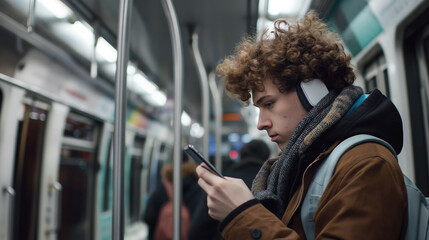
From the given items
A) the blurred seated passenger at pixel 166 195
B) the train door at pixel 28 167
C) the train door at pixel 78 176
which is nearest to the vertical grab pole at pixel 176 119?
the blurred seated passenger at pixel 166 195

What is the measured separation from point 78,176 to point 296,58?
538 cm

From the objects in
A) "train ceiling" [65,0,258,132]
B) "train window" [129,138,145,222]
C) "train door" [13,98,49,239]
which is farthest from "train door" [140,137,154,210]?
"train door" [13,98,49,239]

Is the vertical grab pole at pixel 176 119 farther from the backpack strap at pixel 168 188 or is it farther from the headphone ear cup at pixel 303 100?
the backpack strap at pixel 168 188

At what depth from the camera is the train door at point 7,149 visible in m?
3.46

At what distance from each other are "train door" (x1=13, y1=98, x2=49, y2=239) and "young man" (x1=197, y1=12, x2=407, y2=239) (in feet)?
10.5

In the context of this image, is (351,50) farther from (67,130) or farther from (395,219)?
(67,130)

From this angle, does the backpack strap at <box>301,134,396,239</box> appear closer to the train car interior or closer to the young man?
the young man

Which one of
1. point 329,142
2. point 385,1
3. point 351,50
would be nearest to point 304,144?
point 329,142

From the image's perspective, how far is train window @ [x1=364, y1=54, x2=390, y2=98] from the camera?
2740mm

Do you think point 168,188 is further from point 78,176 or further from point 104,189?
point 104,189

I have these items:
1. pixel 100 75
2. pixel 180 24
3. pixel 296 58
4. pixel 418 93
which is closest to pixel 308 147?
pixel 296 58

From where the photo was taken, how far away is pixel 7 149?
3545mm

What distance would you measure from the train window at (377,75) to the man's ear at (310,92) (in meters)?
1.71

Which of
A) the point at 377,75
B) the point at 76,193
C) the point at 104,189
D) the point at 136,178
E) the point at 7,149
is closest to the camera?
the point at 377,75
